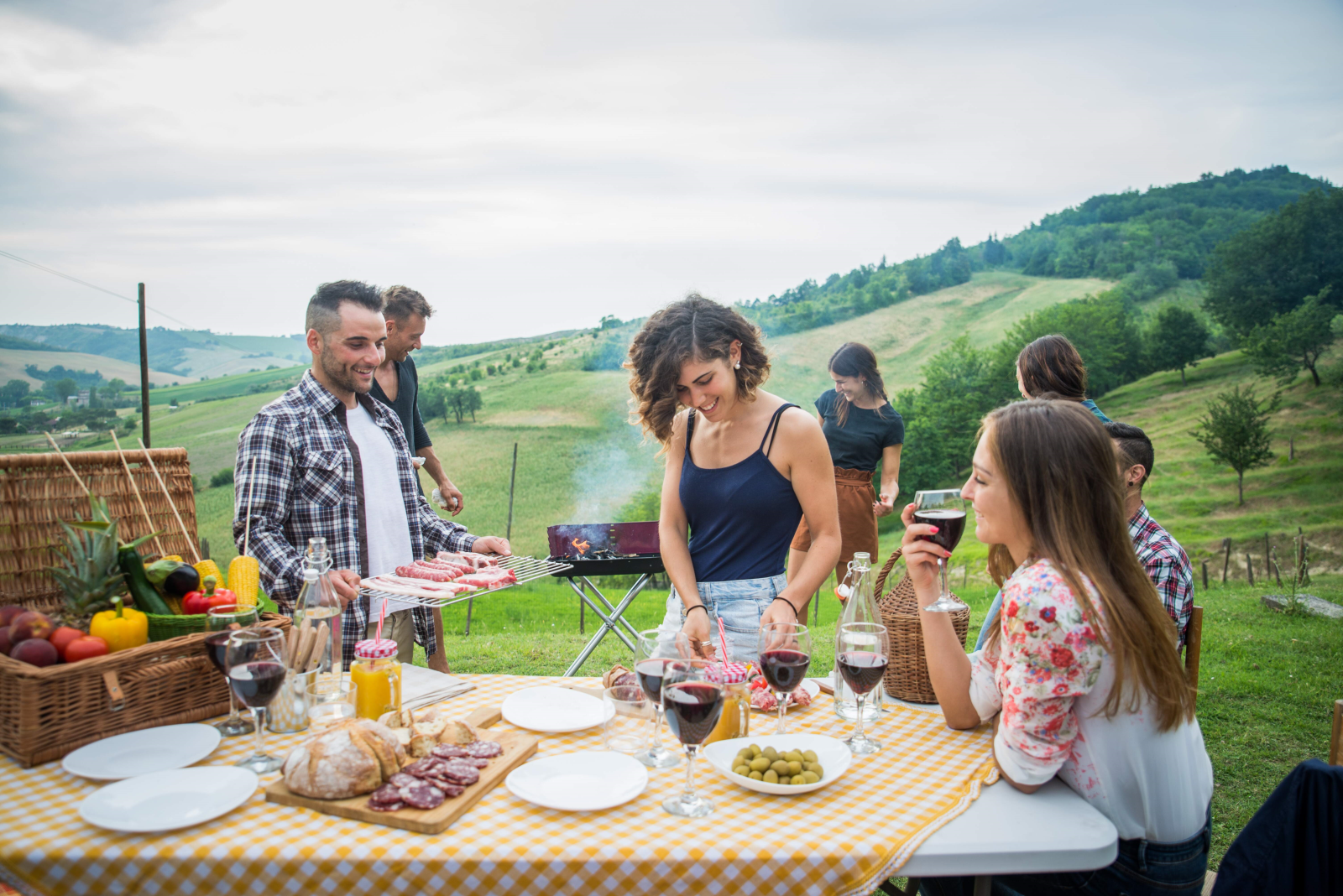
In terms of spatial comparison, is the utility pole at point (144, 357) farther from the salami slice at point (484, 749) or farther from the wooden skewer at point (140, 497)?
the salami slice at point (484, 749)

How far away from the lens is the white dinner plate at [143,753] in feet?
5.19

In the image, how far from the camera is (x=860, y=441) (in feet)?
20.4

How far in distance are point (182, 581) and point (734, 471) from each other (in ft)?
5.58

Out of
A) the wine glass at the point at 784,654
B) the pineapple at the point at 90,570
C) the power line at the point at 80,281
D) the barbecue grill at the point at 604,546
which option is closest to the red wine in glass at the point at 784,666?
the wine glass at the point at 784,654

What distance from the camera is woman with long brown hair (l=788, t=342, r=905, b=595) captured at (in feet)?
20.2

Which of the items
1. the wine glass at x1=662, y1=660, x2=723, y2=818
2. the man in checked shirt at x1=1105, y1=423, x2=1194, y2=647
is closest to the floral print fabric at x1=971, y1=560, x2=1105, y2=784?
the wine glass at x1=662, y1=660, x2=723, y2=818

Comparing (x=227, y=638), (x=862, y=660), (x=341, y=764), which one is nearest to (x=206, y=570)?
(x=227, y=638)

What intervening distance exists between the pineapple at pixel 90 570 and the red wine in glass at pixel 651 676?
4.49ft

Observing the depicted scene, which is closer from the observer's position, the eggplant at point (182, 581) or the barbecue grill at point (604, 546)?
the eggplant at point (182, 581)

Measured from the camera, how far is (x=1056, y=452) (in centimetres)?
167

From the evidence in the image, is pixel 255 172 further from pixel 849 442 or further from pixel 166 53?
pixel 849 442

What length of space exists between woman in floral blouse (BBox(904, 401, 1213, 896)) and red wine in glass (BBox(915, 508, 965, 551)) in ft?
0.77

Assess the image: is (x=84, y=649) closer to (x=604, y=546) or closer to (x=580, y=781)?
(x=580, y=781)

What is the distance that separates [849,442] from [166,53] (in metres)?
13.5
